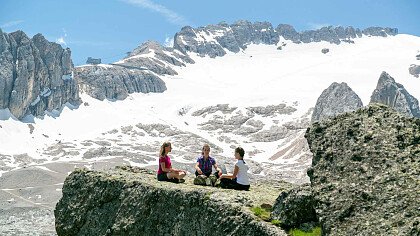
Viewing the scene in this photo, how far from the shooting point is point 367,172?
11.7m

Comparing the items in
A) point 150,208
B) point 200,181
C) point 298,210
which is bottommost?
point 150,208

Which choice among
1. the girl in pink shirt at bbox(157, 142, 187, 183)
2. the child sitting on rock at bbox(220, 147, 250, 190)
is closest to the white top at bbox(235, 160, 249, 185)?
the child sitting on rock at bbox(220, 147, 250, 190)

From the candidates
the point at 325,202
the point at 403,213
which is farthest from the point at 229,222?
the point at 403,213

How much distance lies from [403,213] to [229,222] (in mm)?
5019

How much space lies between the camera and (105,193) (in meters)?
18.0

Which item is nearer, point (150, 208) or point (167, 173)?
point (150, 208)

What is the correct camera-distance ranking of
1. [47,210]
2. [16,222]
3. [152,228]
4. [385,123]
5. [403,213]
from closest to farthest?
[403,213] < [385,123] < [152,228] < [16,222] < [47,210]

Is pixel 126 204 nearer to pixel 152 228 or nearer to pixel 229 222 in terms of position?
pixel 152 228

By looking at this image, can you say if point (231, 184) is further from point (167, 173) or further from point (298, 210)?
point (298, 210)

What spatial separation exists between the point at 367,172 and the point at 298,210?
2169 millimetres

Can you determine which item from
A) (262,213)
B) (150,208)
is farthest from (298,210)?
(150,208)

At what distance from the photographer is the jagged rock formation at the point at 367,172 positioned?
10617 millimetres

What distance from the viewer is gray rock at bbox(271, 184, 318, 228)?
1263cm

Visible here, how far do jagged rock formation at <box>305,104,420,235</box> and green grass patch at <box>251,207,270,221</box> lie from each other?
1704mm
